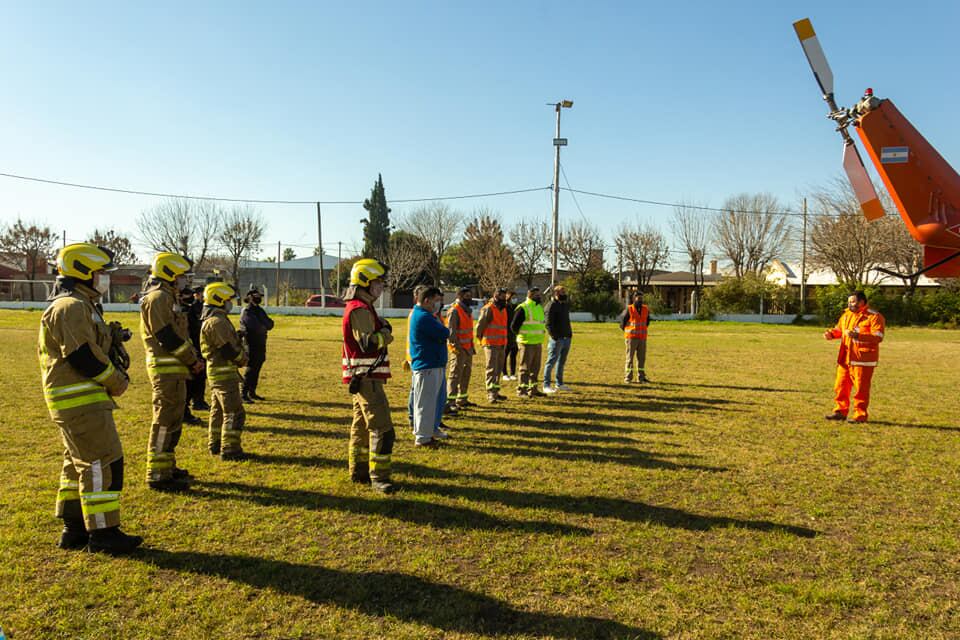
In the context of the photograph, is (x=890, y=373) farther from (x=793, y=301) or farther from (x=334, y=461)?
(x=793, y=301)

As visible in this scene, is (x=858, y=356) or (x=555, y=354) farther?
(x=555, y=354)

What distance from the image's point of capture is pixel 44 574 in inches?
166

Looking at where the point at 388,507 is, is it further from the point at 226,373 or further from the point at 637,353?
the point at 637,353

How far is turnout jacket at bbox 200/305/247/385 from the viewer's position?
692 cm

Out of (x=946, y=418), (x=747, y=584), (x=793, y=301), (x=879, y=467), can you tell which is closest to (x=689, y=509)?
(x=747, y=584)

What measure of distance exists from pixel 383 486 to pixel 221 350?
2.55 meters

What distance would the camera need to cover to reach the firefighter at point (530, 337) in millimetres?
11523

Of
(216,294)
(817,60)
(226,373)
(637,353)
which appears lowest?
(637,353)

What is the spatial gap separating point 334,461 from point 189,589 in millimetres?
2992

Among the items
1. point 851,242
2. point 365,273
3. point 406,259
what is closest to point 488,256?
point 406,259

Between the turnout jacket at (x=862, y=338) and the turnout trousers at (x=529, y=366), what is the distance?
484 centimetres

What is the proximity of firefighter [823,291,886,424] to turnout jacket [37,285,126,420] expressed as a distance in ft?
30.6

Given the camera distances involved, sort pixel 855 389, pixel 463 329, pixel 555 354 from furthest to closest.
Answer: pixel 555 354 < pixel 463 329 < pixel 855 389

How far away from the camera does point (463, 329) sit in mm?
9812
